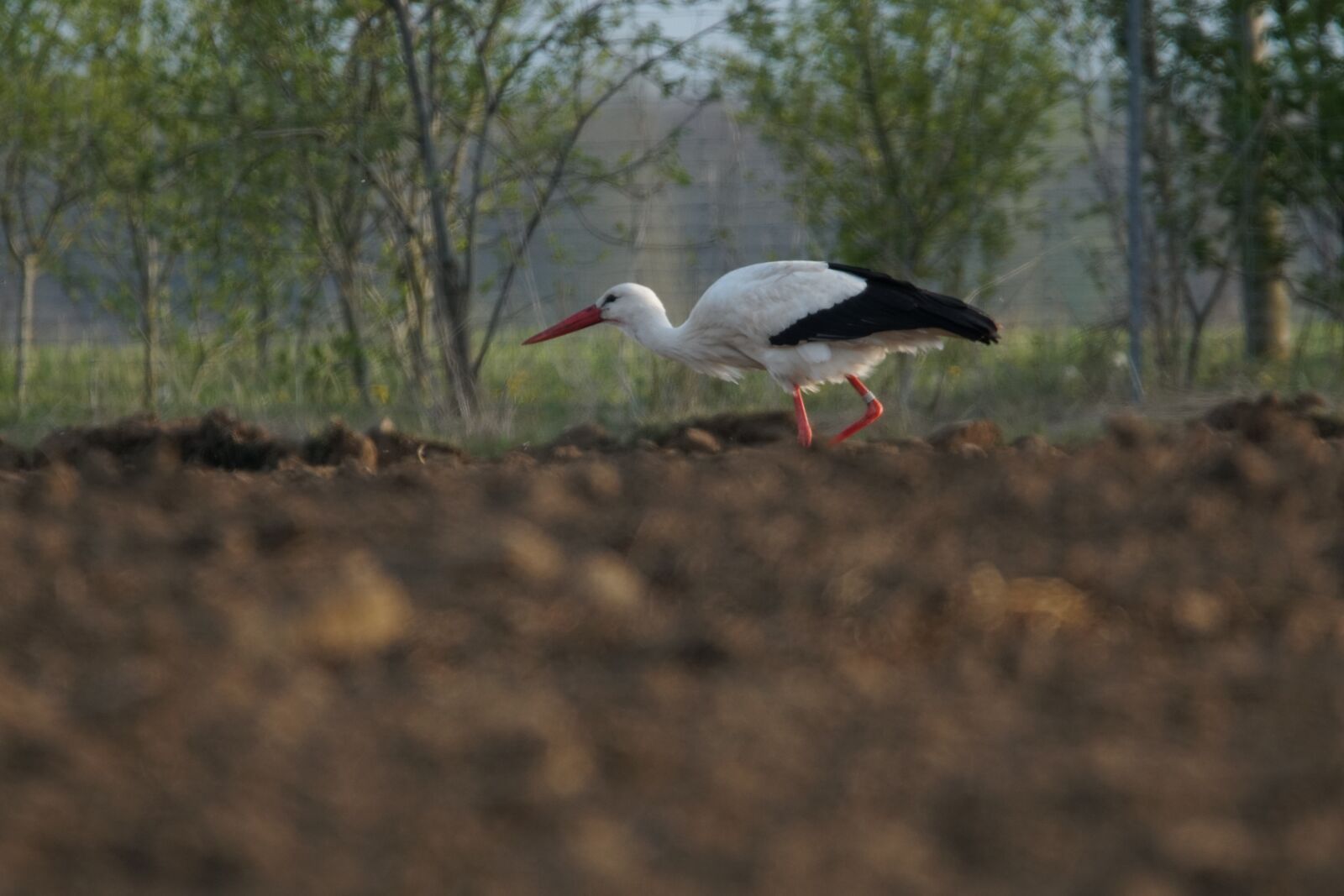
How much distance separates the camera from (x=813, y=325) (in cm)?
728

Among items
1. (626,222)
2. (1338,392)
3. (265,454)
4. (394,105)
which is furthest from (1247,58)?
(265,454)

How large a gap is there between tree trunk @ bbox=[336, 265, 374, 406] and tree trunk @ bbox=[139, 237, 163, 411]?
1258 millimetres

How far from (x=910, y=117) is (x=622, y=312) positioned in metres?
4.49

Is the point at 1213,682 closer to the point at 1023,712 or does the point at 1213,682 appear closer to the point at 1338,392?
the point at 1023,712

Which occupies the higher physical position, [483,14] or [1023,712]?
[483,14]

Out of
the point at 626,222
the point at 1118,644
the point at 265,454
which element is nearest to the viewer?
the point at 1118,644

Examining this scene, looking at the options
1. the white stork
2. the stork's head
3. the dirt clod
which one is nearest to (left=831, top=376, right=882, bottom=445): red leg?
the white stork

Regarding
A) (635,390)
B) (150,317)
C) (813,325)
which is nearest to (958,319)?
(813,325)

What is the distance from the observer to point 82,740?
8.54 ft

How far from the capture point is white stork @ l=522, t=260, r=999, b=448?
7.08 metres

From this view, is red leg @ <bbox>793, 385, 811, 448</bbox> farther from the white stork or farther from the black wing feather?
the black wing feather

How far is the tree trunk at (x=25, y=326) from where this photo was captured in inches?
510

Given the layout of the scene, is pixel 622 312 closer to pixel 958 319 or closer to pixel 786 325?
pixel 786 325

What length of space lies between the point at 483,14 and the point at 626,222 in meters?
1.67
